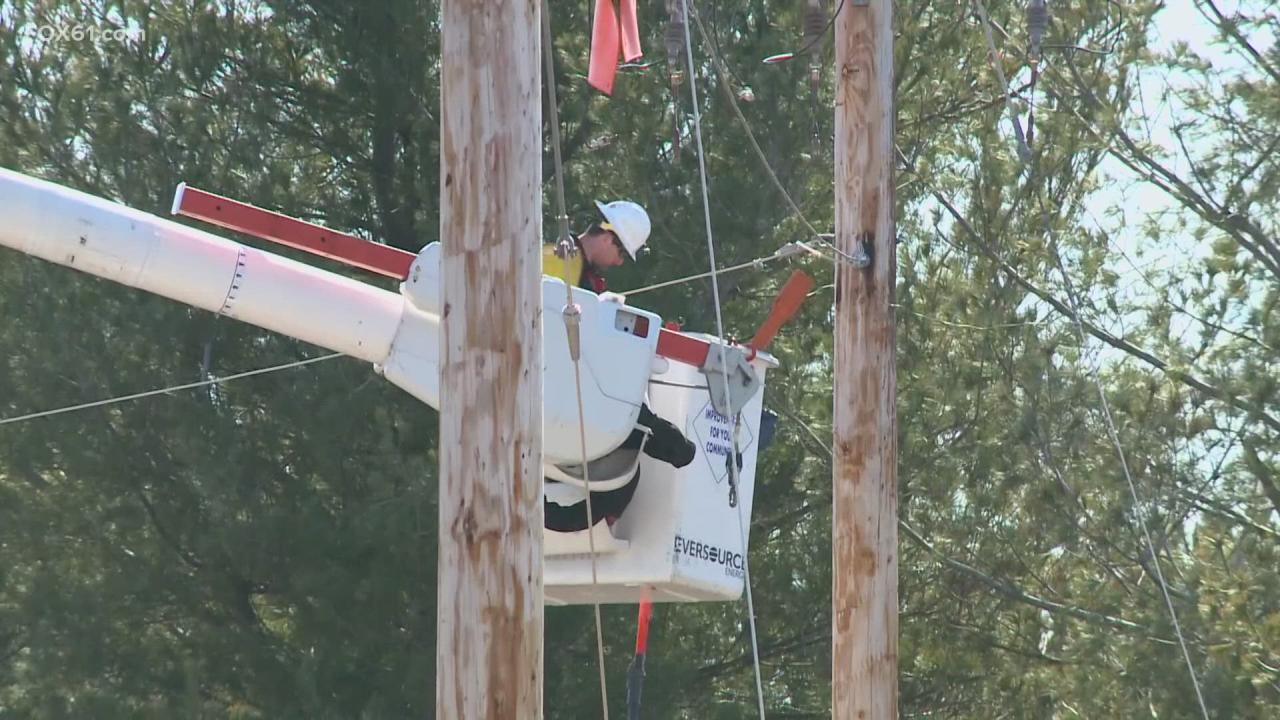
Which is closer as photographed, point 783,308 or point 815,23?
point 783,308

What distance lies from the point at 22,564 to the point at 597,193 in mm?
5060

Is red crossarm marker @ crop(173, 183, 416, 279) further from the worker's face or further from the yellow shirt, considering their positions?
the worker's face

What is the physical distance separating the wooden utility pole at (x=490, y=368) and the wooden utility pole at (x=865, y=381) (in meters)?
3.20

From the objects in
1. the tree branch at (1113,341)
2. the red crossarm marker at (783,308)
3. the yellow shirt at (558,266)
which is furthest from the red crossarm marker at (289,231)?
the tree branch at (1113,341)

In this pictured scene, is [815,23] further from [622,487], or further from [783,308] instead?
[622,487]

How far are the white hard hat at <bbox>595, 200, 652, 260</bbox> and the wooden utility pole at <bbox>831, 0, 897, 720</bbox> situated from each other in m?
0.86

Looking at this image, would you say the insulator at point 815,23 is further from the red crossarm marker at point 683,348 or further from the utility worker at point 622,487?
the utility worker at point 622,487

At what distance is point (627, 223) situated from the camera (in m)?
9.09

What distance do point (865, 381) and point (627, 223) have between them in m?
1.22

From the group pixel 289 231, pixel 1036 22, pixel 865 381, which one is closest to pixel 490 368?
pixel 289 231

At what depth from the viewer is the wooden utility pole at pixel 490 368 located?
18.8 feet

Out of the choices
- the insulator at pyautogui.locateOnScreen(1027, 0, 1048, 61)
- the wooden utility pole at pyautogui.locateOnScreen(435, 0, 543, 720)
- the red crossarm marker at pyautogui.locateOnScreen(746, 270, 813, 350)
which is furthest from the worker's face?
the wooden utility pole at pyautogui.locateOnScreen(435, 0, 543, 720)

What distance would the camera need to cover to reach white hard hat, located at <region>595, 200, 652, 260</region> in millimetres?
9070

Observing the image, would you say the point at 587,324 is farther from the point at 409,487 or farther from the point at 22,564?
the point at 22,564
